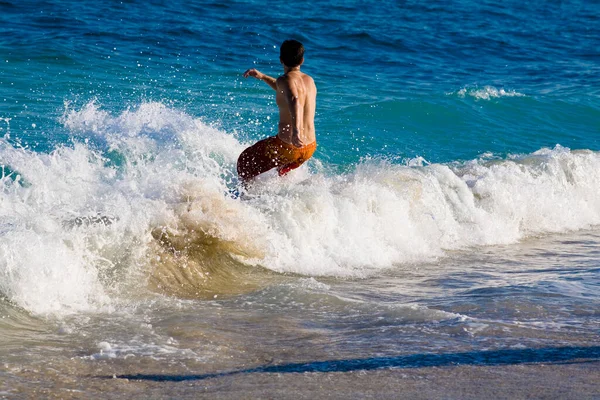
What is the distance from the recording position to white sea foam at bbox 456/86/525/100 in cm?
1574

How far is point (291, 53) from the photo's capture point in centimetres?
716

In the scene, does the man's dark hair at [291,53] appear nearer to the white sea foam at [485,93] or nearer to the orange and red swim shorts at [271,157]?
the orange and red swim shorts at [271,157]

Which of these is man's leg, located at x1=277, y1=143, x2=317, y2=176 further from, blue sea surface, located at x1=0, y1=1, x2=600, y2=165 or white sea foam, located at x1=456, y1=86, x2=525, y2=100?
white sea foam, located at x1=456, y1=86, x2=525, y2=100

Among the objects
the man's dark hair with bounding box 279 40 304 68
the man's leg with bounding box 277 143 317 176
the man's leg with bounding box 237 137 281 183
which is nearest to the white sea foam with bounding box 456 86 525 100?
the man's leg with bounding box 277 143 317 176

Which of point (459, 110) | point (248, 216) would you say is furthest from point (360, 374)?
point (459, 110)

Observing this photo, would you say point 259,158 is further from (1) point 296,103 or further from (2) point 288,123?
(1) point 296,103

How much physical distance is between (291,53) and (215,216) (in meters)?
1.46

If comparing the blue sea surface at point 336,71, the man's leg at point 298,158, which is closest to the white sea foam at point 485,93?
the blue sea surface at point 336,71

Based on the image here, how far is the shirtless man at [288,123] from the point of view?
719cm

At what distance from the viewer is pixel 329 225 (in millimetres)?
7832

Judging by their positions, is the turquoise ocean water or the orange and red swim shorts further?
the orange and red swim shorts

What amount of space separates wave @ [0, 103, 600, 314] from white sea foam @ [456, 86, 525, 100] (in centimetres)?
477

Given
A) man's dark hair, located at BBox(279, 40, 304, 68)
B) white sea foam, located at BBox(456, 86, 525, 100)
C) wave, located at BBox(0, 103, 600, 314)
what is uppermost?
white sea foam, located at BBox(456, 86, 525, 100)

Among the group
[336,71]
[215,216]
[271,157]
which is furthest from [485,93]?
[215,216]
